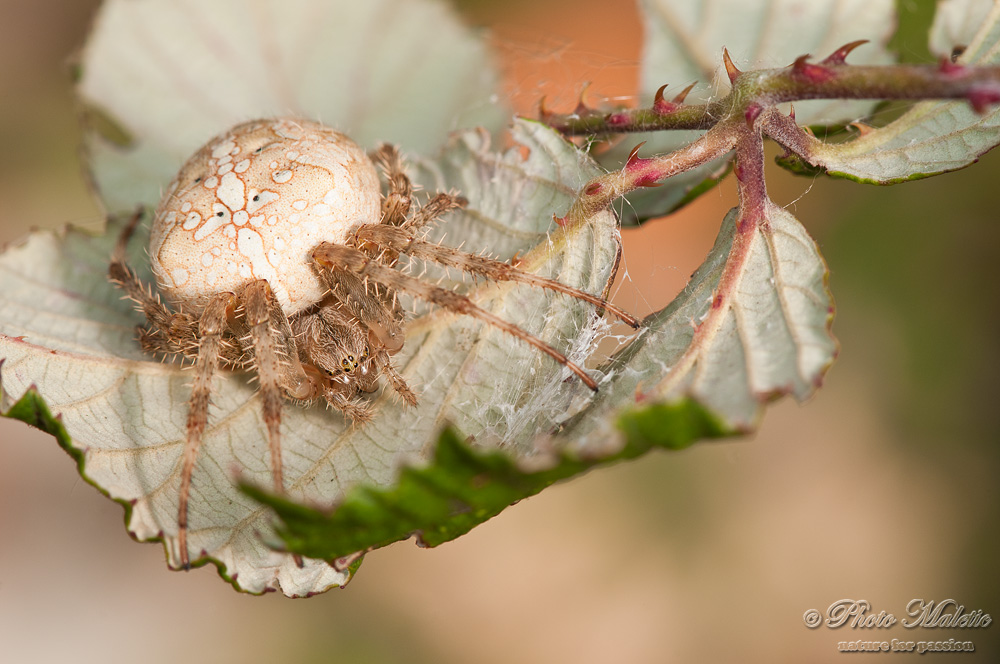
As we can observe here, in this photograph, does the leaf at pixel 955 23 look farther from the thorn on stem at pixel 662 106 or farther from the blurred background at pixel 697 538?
the blurred background at pixel 697 538

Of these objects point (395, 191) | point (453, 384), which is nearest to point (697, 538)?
point (453, 384)

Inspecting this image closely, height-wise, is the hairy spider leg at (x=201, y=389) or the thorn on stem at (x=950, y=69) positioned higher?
the thorn on stem at (x=950, y=69)

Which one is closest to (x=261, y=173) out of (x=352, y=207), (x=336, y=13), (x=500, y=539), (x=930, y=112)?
(x=352, y=207)

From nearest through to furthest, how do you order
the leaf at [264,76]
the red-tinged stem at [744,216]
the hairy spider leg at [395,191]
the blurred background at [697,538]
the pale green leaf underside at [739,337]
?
the pale green leaf underside at [739,337] < the red-tinged stem at [744,216] < the hairy spider leg at [395,191] < the leaf at [264,76] < the blurred background at [697,538]

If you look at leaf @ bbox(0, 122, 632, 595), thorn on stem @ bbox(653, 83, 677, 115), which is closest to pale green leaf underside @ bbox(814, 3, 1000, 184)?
thorn on stem @ bbox(653, 83, 677, 115)

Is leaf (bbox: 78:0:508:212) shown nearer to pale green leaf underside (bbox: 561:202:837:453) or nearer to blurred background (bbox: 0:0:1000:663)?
blurred background (bbox: 0:0:1000:663)

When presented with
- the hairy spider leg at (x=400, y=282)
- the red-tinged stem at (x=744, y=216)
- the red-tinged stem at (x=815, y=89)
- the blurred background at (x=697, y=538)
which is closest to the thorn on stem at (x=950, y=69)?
the red-tinged stem at (x=815, y=89)
